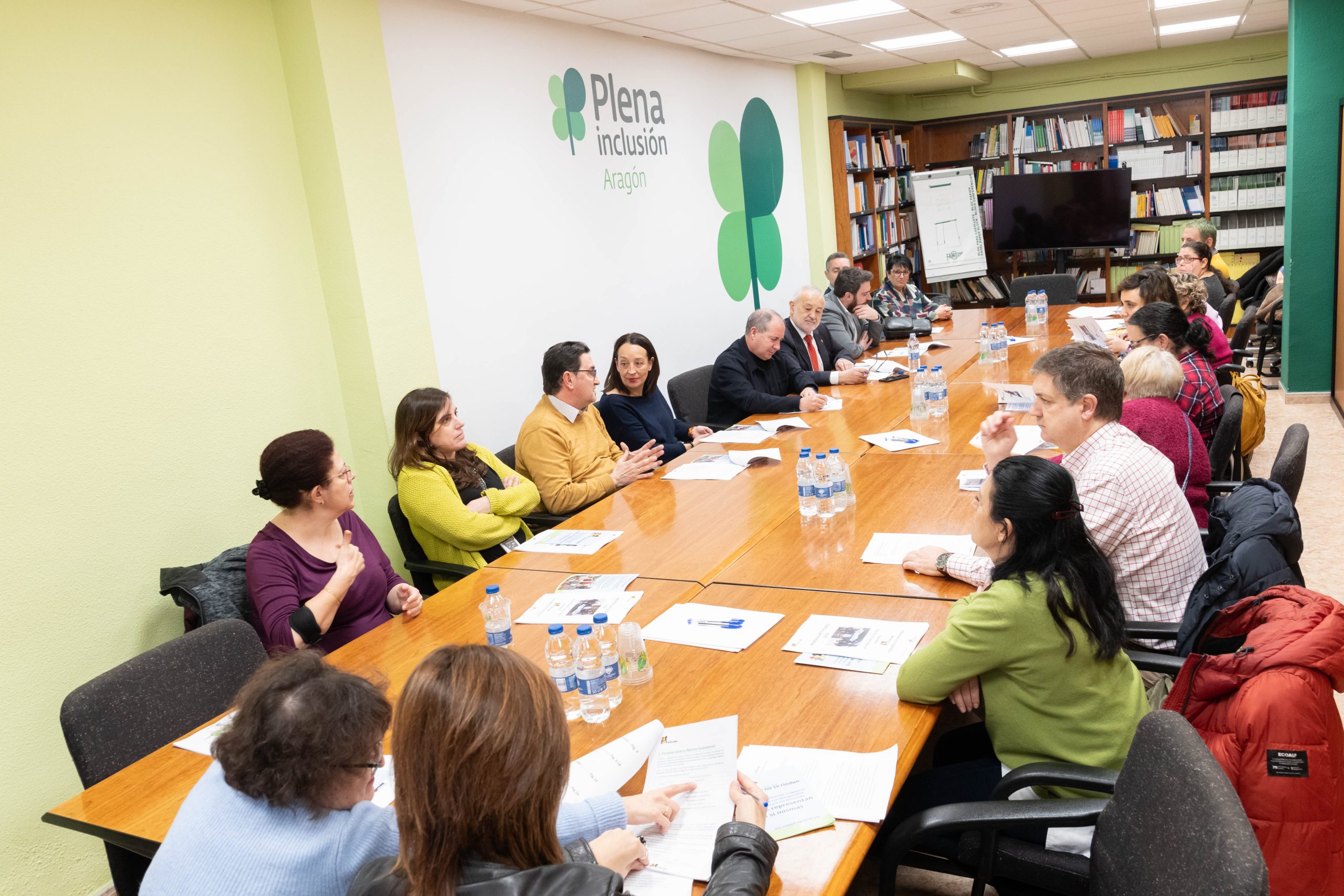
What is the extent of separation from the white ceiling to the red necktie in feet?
6.51

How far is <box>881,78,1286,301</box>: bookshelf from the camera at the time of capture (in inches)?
375

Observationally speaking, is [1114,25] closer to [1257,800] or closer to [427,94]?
[427,94]

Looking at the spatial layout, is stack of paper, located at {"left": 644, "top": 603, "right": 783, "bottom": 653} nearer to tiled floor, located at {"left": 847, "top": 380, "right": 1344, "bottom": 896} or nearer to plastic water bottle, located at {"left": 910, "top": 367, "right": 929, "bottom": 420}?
tiled floor, located at {"left": 847, "top": 380, "right": 1344, "bottom": 896}

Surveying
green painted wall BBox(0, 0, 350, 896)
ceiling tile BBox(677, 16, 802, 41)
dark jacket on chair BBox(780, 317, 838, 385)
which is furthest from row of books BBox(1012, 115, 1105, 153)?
green painted wall BBox(0, 0, 350, 896)

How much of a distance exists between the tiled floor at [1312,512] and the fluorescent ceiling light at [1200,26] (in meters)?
3.32

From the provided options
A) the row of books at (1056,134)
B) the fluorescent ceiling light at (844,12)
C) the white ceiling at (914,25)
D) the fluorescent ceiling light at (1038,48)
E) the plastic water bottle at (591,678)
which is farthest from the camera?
the row of books at (1056,134)

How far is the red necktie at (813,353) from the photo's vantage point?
594cm

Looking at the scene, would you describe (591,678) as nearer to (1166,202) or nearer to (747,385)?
(747,385)

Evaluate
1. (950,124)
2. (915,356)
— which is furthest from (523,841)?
(950,124)

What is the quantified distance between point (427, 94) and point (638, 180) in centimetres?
194

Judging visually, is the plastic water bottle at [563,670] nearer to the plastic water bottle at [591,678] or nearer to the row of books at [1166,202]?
the plastic water bottle at [591,678]

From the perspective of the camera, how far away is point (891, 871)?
184cm

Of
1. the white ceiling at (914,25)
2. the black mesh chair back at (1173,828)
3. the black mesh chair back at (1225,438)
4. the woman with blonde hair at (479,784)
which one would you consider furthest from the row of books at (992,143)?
the woman with blonde hair at (479,784)

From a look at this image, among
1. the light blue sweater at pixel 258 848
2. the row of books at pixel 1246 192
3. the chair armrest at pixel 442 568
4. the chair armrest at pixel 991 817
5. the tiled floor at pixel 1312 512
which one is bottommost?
the tiled floor at pixel 1312 512
